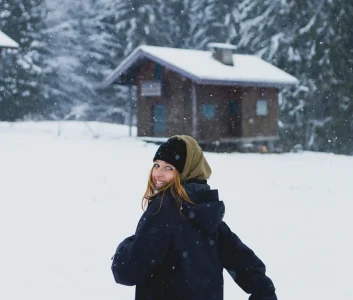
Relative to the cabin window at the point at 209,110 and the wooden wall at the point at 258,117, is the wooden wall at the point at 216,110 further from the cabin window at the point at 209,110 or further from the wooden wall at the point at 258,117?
the cabin window at the point at 209,110

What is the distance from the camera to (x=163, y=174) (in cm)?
249

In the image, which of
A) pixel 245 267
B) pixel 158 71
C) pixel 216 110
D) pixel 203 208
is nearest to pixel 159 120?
pixel 158 71

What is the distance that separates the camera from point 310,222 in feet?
32.0

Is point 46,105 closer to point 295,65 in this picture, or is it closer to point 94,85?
point 94,85

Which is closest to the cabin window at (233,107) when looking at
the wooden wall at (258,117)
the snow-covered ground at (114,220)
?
the wooden wall at (258,117)

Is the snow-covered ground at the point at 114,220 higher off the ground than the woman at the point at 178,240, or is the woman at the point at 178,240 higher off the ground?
the woman at the point at 178,240

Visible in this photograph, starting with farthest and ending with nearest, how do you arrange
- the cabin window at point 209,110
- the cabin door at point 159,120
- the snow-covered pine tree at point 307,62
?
1. the snow-covered pine tree at point 307,62
2. the cabin door at point 159,120
3. the cabin window at point 209,110

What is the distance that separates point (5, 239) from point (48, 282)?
180 cm

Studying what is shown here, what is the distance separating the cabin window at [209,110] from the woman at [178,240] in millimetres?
21685

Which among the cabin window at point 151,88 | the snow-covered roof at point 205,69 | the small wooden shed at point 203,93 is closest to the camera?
the snow-covered roof at point 205,69

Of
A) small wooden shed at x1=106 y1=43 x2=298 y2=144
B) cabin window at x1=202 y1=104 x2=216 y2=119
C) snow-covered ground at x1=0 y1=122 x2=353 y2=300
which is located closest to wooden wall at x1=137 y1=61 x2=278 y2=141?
small wooden shed at x1=106 y1=43 x2=298 y2=144

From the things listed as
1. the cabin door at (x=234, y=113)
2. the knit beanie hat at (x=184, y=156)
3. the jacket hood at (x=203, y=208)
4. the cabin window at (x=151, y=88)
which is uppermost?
the cabin window at (x=151, y=88)

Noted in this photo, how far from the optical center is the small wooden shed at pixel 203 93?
938 inches

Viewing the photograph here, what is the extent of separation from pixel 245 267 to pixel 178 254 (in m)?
0.38
